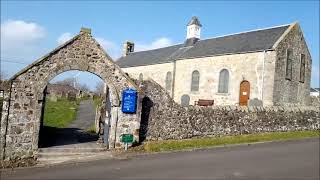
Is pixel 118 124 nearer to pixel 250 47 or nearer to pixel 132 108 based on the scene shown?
pixel 132 108

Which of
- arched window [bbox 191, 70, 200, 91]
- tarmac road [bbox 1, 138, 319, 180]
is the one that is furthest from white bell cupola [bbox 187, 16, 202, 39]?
tarmac road [bbox 1, 138, 319, 180]

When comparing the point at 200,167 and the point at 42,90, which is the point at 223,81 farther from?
the point at 42,90

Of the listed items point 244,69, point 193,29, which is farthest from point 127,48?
point 244,69

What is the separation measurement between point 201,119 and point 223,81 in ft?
46.7

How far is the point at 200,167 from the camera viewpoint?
42.2 feet

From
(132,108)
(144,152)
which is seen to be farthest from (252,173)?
(132,108)

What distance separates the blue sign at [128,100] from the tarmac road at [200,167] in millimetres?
2114

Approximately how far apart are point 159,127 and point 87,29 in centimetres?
563

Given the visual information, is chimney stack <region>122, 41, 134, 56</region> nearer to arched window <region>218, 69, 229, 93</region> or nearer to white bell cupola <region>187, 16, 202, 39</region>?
white bell cupola <region>187, 16, 202, 39</region>

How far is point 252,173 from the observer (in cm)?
1221

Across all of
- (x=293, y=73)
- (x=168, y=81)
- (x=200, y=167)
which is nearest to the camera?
(x=200, y=167)

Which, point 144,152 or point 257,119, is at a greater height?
point 257,119

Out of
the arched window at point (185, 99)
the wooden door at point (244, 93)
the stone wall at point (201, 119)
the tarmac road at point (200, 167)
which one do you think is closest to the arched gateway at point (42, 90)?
the stone wall at point (201, 119)

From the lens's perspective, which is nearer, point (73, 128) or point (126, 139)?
point (126, 139)
